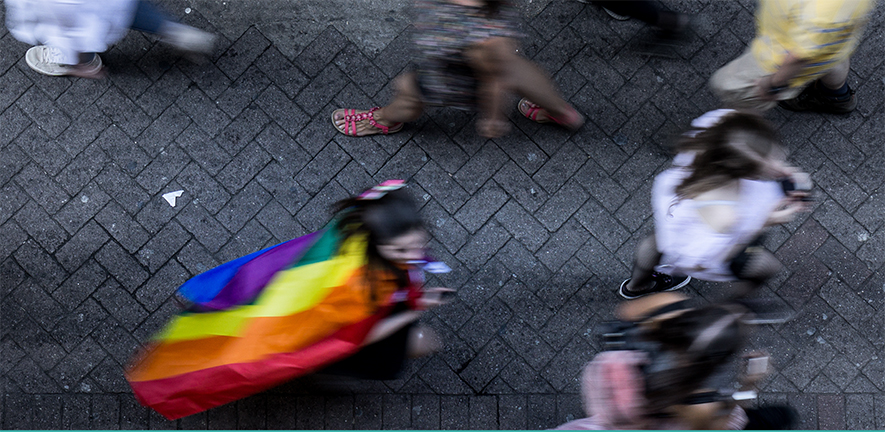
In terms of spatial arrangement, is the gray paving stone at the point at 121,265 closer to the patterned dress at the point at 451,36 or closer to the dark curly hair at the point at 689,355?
the patterned dress at the point at 451,36

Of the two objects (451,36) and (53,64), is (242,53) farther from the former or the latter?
(451,36)

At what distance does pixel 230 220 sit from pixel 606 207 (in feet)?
7.97

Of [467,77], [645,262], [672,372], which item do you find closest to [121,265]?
[467,77]

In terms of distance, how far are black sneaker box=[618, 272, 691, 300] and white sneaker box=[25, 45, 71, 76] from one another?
12.6 ft

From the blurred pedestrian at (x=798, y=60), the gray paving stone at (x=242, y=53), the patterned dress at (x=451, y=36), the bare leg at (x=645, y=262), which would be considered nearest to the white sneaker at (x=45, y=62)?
the gray paving stone at (x=242, y=53)

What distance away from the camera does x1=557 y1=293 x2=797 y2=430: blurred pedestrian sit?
246cm

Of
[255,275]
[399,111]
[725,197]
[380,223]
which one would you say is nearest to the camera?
[380,223]

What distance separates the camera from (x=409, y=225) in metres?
2.74

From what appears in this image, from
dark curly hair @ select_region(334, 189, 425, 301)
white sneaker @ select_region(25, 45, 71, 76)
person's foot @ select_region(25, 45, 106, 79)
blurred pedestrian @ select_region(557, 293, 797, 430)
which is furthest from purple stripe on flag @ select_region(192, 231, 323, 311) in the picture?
white sneaker @ select_region(25, 45, 71, 76)

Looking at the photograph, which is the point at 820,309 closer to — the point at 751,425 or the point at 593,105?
the point at 751,425

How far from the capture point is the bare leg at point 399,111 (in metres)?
3.86

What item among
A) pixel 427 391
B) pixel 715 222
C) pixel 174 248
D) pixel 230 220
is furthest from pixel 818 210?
pixel 174 248

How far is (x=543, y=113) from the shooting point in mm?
4133

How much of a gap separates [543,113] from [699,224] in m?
1.52
